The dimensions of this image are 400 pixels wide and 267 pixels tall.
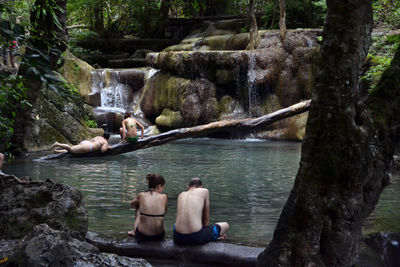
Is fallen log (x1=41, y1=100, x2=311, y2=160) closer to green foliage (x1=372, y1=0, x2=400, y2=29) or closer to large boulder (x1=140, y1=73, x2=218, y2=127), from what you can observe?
green foliage (x1=372, y1=0, x2=400, y2=29)

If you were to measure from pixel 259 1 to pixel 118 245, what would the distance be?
92.3 ft

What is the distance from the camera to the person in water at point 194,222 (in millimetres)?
5133

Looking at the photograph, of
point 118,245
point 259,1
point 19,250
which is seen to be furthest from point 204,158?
point 259,1

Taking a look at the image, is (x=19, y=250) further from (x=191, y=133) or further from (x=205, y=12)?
(x=205, y=12)

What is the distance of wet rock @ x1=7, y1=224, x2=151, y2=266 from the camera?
3.53m

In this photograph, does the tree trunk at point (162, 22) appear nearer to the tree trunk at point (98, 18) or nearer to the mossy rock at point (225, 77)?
the tree trunk at point (98, 18)

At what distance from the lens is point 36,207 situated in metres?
5.02

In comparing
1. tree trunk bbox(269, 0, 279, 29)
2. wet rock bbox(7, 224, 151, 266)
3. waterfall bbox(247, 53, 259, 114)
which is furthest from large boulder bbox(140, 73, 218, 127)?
wet rock bbox(7, 224, 151, 266)

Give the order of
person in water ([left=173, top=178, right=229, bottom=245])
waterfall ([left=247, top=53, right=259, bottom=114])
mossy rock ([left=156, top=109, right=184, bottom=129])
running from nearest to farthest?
person in water ([left=173, top=178, right=229, bottom=245]) < waterfall ([left=247, top=53, right=259, bottom=114]) < mossy rock ([left=156, top=109, right=184, bottom=129])

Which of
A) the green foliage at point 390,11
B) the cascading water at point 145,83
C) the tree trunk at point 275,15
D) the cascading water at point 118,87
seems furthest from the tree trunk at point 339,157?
the tree trunk at point 275,15

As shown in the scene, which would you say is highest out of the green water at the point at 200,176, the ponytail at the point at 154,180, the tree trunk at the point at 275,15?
the tree trunk at the point at 275,15

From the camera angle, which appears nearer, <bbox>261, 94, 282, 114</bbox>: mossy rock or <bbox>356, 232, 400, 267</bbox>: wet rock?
<bbox>356, 232, 400, 267</bbox>: wet rock

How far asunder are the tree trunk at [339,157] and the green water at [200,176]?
5.85 ft

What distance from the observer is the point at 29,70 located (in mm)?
2113
